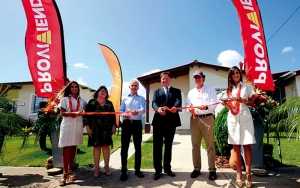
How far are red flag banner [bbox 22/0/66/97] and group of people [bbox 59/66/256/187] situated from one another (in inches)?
43.7

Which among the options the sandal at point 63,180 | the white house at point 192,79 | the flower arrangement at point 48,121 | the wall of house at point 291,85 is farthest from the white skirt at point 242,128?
the wall of house at point 291,85

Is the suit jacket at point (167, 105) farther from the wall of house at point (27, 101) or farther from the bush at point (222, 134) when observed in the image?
the wall of house at point (27, 101)

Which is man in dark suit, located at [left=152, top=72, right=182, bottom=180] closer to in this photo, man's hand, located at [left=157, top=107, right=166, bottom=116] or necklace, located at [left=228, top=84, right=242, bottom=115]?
man's hand, located at [left=157, top=107, right=166, bottom=116]

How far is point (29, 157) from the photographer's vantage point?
620 centimetres

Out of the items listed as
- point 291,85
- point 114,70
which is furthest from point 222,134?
point 291,85

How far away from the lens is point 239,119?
3.30 m

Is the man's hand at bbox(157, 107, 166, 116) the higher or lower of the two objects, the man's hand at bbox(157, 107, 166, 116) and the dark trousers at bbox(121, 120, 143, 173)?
the higher

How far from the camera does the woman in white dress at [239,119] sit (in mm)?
3195

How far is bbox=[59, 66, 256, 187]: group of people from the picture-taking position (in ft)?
11.4

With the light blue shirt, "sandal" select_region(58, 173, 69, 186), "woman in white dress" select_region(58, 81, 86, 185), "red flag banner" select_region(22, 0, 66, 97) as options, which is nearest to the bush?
the light blue shirt

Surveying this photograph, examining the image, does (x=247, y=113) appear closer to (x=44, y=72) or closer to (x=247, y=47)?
(x=247, y=47)

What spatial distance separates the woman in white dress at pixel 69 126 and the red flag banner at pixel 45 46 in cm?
104

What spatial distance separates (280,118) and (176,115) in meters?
1.88

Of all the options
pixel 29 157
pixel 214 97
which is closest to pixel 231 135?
pixel 214 97
